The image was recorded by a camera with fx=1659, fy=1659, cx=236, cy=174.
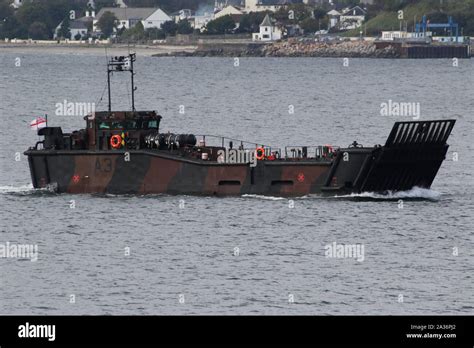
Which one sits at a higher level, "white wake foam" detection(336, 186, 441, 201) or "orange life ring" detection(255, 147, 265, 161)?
"orange life ring" detection(255, 147, 265, 161)

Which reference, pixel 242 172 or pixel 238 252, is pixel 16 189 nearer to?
pixel 242 172

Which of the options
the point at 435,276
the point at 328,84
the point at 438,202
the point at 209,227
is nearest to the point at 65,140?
the point at 209,227

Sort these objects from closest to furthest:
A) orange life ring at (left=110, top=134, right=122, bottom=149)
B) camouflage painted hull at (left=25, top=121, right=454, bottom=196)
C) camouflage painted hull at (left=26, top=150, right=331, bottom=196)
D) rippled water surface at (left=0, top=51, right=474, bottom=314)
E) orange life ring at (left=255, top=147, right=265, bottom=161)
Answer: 1. rippled water surface at (left=0, top=51, right=474, bottom=314)
2. camouflage painted hull at (left=25, top=121, right=454, bottom=196)
3. camouflage painted hull at (left=26, top=150, right=331, bottom=196)
4. orange life ring at (left=255, top=147, right=265, bottom=161)
5. orange life ring at (left=110, top=134, right=122, bottom=149)

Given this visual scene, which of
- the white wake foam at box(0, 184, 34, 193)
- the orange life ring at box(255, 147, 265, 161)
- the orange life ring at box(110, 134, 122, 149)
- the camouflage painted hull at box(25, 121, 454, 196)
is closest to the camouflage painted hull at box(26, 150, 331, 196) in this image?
the camouflage painted hull at box(25, 121, 454, 196)

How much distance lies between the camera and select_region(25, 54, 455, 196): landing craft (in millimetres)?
67375

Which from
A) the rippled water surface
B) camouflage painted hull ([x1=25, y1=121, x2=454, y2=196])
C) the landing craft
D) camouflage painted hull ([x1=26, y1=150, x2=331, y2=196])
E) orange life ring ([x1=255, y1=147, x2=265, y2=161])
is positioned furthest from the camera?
orange life ring ([x1=255, y1=147, x2=265, y2=161])

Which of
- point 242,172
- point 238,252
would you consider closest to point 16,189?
point 242,172

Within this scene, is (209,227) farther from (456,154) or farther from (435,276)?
(456,154)

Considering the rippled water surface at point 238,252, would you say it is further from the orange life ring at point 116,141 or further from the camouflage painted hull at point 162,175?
the orange life ring at point 116,141

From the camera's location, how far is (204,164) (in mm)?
68375

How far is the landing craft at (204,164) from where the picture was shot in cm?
6738

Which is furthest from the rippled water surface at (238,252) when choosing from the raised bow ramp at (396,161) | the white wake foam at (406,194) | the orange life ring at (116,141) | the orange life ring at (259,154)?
the orange life ring at (116,141)

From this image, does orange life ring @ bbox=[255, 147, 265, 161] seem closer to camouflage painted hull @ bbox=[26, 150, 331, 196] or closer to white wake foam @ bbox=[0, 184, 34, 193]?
camouflage painted hull @ bbox=[26, 150, 331, 196]
